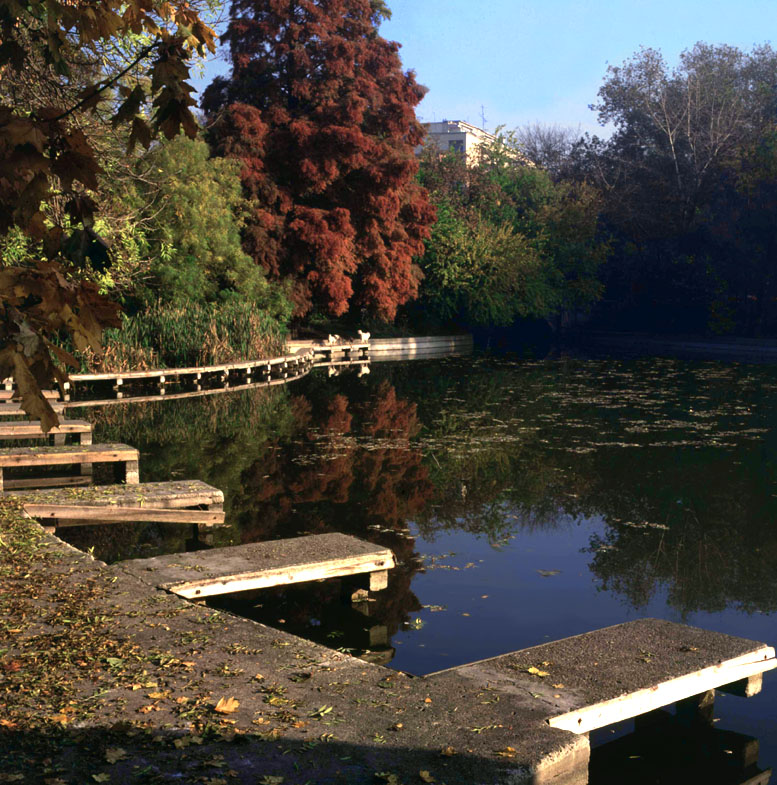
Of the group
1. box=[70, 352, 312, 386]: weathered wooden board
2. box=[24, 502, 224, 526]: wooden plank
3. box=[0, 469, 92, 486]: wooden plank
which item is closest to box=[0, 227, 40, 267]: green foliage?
box=[70, 352, 312, 386]: weathered wooden board

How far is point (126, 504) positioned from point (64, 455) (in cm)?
223

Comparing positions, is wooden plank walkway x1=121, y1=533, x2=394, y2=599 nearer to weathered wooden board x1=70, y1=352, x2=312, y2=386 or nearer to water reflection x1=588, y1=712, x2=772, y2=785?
water reflection x1=588, y1=712, x2=772, y2=785

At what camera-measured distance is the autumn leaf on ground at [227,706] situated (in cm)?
436

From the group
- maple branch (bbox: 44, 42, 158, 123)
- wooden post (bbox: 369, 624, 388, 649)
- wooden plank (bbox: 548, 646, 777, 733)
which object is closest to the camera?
maple branch (bbox: 44, 42, 158, 123)

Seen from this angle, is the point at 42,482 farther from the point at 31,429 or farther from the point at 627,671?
the point at 627,671

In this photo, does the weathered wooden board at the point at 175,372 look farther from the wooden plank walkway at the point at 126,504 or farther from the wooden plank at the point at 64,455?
the wooden plank walkway at the point at 126,504

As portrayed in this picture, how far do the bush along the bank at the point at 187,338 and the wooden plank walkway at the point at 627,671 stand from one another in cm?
1791

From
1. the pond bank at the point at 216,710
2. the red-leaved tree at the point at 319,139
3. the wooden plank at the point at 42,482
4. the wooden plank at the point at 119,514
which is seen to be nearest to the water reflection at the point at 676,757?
the pond bank at the point at 216,710

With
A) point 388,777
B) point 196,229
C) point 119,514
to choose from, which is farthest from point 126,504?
point 196,229

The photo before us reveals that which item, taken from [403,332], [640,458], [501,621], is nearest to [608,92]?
[403,332]

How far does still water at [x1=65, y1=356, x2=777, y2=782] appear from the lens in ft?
23.6

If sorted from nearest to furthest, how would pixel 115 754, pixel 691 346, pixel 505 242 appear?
pixel 115 754
pixel 691 346
pixel 505 242

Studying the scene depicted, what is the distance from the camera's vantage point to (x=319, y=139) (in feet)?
110

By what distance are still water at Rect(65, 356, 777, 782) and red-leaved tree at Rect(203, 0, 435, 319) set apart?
41.7 ft
